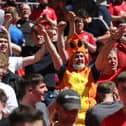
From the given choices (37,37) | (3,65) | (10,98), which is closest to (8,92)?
(10,98)

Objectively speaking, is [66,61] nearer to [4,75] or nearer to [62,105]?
[4,75]

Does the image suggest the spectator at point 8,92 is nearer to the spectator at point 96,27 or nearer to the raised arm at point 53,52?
the raised arm at point 53,52

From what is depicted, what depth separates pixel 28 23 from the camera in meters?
10.5

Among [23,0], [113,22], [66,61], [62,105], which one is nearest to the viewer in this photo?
[62,105]

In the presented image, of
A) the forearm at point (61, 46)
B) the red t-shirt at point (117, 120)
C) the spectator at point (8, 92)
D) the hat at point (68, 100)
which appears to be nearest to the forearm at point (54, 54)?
the forearm at point (61, 46)

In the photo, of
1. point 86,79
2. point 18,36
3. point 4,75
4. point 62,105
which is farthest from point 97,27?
point 62,105

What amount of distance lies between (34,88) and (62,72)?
1770mm

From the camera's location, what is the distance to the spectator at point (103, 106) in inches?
232

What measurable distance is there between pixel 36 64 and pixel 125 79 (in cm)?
351

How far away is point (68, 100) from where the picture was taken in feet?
16.7

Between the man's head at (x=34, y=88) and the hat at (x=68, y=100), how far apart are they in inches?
22.2

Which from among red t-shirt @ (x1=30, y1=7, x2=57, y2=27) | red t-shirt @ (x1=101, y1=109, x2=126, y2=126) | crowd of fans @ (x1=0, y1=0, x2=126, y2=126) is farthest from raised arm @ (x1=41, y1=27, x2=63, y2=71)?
red t-shirt @ (x1=30, y1=7, x2=57, y2=27)

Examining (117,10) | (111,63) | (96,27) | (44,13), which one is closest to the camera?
(111,63)

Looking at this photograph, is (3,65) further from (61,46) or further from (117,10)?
(117,10)
